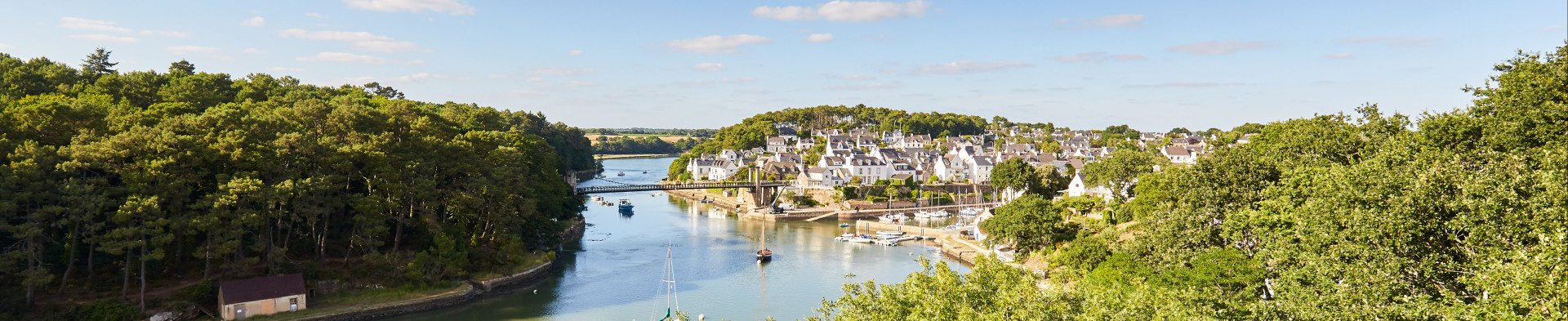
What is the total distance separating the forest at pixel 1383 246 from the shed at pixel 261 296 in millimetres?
15713

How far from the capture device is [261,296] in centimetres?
2158

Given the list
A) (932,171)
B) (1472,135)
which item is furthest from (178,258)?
(932,171)

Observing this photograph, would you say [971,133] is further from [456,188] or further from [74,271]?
[74,271]

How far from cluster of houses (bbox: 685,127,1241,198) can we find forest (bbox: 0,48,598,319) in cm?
2922

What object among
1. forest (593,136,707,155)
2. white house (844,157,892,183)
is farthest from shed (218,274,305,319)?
forest (593,136,707,155)

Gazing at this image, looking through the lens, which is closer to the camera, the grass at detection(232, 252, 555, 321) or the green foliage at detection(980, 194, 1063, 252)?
the grass at detection(232, 252, 555, 321)

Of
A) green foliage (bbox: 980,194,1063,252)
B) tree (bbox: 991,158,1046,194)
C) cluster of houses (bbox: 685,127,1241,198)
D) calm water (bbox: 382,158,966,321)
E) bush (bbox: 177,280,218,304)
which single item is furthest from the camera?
cluster of houses (bbox: 685,127,1241,198)

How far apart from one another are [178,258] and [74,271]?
2205 mm

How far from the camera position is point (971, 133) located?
109000 mm

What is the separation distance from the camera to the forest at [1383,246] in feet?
35.1

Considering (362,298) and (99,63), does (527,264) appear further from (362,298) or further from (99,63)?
(99,63)

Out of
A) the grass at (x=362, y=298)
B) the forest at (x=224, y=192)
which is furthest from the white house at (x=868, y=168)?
the grass at (x=362, y=298)

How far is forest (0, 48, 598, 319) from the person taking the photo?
19984mm

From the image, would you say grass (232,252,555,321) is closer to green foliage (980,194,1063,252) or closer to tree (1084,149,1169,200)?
green foliage (980,194,1063,252)
